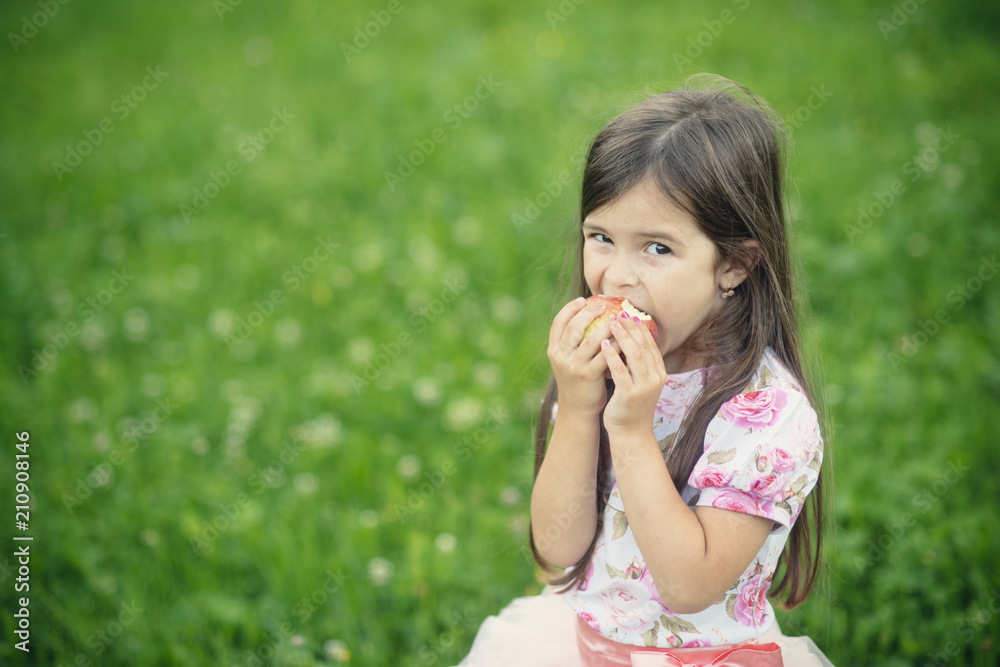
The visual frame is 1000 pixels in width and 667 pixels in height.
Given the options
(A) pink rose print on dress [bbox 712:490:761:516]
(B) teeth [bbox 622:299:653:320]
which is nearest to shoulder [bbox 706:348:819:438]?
(A) pink rose print on dress [bbox 712:490:761:516]

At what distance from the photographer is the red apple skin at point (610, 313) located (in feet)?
4.83

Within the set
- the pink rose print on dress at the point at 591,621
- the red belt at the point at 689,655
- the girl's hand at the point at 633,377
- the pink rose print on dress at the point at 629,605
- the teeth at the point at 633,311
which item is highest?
the teeth at the point at 633,311

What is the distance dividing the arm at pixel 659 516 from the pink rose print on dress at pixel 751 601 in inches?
6.5

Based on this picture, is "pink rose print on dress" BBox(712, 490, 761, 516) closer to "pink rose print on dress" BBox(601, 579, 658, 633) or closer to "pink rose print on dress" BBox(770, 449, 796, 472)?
"pink rose print on dress" BBox(770, 449, 796, 472)

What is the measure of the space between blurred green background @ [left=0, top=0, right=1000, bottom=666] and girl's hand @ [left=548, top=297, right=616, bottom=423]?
532 millimetres

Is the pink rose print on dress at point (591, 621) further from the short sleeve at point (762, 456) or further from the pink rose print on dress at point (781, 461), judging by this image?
the pink rose print on dress at point (781, 461)

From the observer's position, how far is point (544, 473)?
160 centimetres

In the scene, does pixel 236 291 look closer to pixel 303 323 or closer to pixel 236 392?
pixel 303 323

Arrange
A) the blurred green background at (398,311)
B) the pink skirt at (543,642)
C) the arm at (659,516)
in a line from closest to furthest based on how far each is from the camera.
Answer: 1. the arm at (659,516)
2. the pink skirt at (543,642)
3. the blurred green background at (398,311)

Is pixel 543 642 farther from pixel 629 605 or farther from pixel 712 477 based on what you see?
pixel 712 477

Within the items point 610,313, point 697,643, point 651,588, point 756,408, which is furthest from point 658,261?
point 697,643

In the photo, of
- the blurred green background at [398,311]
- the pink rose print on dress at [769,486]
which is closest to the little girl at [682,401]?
the pink rose print on dress at [769,486]

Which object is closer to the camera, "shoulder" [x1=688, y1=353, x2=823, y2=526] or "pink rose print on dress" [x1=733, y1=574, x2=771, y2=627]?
"shoulder" [x1=688, y1=353, x2=823, y2=526]

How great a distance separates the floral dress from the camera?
4.75 feet
